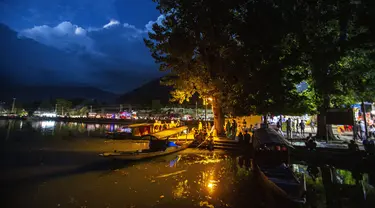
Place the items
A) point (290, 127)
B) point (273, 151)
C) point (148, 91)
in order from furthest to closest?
point (148, 91) → point (290, 127) → point (273, 151)

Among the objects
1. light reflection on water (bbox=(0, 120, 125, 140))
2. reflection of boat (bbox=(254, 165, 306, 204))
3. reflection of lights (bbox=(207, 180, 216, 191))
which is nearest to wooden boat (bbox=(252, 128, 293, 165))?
reflection of boat (bbox=(254, 165, 306, 204))

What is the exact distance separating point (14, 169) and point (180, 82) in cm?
1646

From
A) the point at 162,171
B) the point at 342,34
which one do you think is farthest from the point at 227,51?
the point at 162,171

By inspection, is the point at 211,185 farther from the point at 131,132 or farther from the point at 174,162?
the point at 131,132

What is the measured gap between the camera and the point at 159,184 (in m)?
10.6

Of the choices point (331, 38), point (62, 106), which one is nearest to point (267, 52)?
point (331, 38)

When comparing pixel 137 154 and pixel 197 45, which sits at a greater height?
pixel 197 45

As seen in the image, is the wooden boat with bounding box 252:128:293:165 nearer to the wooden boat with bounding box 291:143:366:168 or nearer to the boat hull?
the wooden boat with bounding box 291:143:366:168

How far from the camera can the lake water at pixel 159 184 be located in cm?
851

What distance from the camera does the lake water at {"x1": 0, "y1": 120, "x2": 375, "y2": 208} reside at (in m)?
8.51

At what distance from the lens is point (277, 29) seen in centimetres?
1734

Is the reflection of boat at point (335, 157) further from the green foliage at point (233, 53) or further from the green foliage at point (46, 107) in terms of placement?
the green foliage at point (46, 107)

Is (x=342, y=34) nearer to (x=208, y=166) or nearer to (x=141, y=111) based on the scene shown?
(x=208, y=166)

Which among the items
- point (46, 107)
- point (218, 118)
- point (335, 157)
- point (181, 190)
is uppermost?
point (46, 107)
